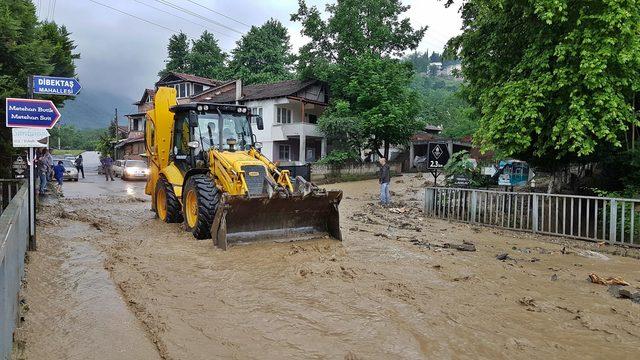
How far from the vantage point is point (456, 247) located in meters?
8.95

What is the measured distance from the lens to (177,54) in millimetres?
61312

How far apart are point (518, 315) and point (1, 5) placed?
1320 cm

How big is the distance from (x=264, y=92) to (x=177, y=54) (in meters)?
31.6

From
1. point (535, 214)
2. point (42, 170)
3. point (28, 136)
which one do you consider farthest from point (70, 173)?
point (535, 214)

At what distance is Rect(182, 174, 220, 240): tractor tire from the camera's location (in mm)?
8359

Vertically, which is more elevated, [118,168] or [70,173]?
[118,168]

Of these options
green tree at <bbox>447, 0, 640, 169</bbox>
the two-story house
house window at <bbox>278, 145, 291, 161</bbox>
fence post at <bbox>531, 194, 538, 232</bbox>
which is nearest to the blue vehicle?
green tree at <bbox>447, 0, 640, 169</bbox>

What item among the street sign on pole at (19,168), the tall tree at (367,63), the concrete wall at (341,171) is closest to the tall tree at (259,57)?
the tall tree at (367,63)

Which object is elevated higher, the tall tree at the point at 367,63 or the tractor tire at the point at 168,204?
the tall tree at the point at 367,63

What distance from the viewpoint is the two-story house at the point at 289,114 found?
107ft

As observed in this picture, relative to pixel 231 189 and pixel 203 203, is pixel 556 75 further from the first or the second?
pixel 203 203

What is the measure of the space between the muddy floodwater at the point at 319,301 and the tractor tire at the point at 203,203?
1.06 ft

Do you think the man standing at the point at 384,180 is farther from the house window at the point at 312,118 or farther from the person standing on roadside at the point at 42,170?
the house window at the point at 312,118

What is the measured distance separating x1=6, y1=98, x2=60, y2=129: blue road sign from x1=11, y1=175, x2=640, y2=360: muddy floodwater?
87.3 inches
